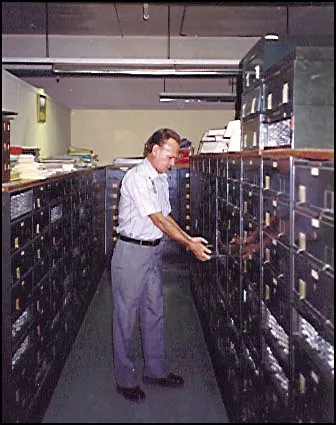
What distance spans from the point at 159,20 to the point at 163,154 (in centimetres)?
354

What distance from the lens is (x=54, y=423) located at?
2449 mm

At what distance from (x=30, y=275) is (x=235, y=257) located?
97cm

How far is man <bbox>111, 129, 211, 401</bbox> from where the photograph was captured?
3.28m

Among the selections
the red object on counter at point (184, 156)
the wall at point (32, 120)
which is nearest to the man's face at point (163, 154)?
the wall at point (32, 120)

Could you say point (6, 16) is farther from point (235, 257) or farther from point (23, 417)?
point (23, 417)

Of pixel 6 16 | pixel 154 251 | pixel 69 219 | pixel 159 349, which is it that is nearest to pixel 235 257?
pixel 154 251

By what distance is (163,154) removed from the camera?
3.37 m

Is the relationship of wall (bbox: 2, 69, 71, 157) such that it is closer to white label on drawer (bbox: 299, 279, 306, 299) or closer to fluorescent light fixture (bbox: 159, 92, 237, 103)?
fluorescent light fixture (bbox: 159, 92, 237, 103)

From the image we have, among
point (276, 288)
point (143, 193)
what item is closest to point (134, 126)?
point (143, 193)

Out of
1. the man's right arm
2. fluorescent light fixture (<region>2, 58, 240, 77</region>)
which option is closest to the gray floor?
the man's right arm

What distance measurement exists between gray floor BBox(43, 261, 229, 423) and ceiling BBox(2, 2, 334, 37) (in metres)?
2.73

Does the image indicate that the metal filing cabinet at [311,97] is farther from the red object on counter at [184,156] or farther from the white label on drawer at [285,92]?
the red object on counter at [184,156]

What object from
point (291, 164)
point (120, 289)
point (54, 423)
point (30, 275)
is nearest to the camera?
point (291, 164)

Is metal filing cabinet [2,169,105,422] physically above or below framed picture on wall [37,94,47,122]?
below
